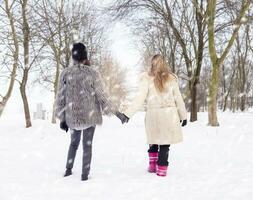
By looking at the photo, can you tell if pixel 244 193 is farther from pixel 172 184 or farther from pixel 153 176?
pixel 153 176

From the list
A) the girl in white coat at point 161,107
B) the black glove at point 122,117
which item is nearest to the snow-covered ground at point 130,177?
the girl in white coat at point 161,107

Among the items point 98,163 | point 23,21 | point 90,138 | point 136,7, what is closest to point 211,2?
point 136,7

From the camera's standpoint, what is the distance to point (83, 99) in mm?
5258

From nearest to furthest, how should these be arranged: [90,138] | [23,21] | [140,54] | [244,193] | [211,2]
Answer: [244,193] → [90,138] → [211,2] → [23,21] → [140,54]

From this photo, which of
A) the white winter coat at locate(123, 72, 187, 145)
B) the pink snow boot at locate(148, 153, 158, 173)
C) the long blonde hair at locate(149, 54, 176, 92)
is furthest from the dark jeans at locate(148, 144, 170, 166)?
the long blonde hair at locate(149, 54, 176, 92)

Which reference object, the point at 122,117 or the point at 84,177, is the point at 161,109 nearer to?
the point at 122,117

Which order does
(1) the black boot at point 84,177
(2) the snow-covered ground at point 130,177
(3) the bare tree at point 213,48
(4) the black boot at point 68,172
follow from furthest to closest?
(3) the bare tree at point 213,48 → (4) the black boot at point 68,172 → (1) the black boot at point 84,177 → (2) the snow-covered ground at point 130,177

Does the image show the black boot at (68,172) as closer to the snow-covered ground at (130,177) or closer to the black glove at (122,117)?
the snow-covered ground at (130,177)

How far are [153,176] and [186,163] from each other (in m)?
1.36

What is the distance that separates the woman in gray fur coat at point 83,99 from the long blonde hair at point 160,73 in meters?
0.72

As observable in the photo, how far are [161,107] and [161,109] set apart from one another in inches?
1.2

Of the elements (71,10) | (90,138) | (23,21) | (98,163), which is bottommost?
(98,163)

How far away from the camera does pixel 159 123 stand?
5.44 meters

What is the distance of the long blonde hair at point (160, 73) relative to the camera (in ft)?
17.6
